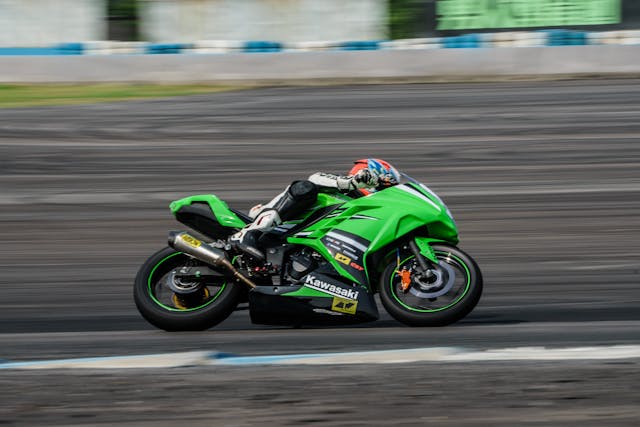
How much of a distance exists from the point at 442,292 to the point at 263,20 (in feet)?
63.5

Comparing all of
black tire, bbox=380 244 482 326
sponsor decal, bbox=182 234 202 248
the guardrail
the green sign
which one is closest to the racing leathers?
sponsor decal, bbox=182 234 202 248

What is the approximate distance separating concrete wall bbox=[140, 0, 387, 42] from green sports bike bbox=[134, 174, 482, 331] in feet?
59.4

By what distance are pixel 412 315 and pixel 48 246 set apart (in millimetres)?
5221

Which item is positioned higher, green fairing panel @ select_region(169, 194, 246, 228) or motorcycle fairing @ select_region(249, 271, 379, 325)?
green fairing panel @ select_region(169, 194, 246, 228)

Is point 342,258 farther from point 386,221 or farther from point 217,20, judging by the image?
point 217,20

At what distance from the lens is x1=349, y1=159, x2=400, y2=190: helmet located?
7395 mm

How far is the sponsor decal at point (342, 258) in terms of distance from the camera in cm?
735

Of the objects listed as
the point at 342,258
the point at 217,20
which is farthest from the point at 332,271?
the point at 217,20

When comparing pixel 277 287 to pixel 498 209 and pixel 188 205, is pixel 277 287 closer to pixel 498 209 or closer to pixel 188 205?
pixel 188 205

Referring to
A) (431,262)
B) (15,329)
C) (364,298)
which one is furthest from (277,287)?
(15,329)

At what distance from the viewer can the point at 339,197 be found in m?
7.55

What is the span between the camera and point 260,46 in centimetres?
2344

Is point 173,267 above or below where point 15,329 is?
above

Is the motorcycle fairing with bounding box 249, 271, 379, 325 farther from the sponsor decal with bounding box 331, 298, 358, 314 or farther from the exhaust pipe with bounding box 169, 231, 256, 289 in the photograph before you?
the exhaust pipe with bounding box 169, 231, 256, 289
